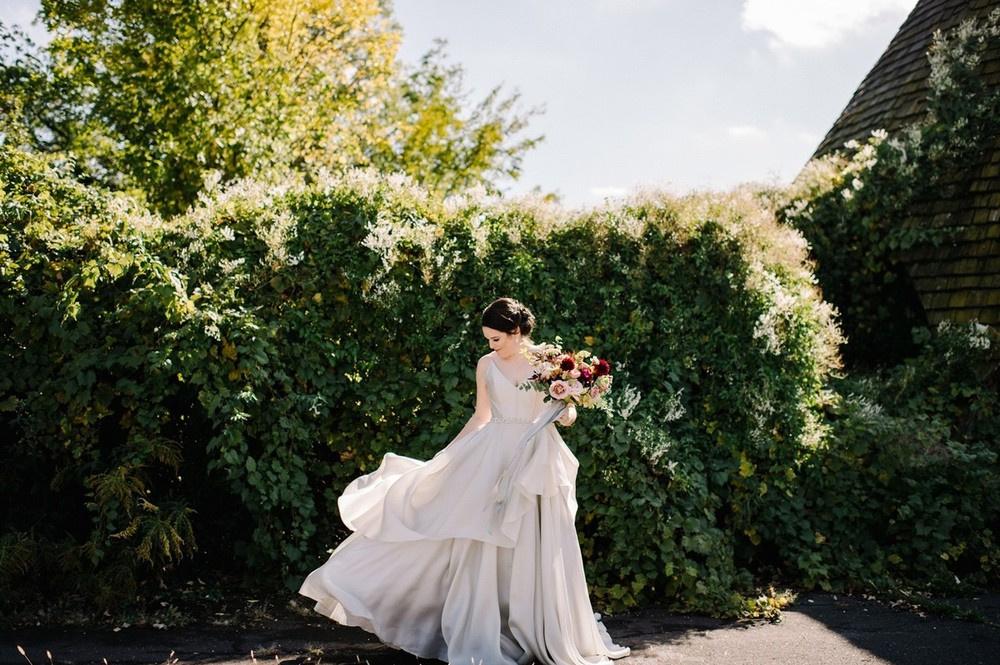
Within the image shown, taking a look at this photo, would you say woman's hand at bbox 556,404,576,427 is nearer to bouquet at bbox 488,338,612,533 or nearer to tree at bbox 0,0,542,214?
bouquet at bbox 488,338,612,533

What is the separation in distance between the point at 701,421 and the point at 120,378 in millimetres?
4261

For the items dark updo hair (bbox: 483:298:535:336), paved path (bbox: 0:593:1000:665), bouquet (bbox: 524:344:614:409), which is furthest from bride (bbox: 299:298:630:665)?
paved path (bbox: 0:593:1000:665)

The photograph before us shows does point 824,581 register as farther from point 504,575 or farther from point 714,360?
point 504,575

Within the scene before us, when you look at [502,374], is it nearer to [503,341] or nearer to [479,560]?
[503,341]

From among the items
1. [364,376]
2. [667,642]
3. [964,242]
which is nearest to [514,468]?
[667,642]

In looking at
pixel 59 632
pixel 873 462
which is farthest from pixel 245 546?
pixel 873 462

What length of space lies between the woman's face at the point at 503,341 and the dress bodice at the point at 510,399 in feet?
0.34

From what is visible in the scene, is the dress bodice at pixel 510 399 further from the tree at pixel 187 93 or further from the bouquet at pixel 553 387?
the tree at pixel 187 93

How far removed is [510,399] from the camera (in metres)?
5.22

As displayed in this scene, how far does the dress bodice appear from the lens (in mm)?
5207

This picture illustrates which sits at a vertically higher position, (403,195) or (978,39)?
(978,39)

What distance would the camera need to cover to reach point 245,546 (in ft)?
22.2

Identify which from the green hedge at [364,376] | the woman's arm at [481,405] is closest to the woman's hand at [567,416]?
the woman's arm at [481,405]

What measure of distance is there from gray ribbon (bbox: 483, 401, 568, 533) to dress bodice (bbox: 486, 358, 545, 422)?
13 cm
